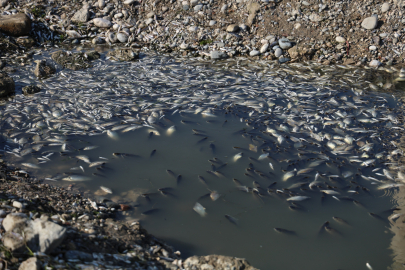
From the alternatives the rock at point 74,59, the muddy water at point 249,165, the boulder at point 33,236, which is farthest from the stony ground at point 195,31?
the rock at point 74,59

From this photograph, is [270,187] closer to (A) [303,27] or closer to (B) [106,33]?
(A) [303,27]

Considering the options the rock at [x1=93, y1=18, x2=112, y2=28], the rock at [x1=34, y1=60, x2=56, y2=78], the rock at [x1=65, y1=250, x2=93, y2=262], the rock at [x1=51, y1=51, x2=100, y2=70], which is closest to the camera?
the rock at [x1=65, y1=250, x2=93, y2=262]

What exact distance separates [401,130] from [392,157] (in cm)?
114

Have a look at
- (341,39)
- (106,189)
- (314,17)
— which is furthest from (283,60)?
(106,189)

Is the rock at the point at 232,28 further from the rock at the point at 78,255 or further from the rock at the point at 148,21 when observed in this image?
the rock at the point at 78,255

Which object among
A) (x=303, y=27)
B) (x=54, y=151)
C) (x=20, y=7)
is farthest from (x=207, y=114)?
(x=20, y=7)

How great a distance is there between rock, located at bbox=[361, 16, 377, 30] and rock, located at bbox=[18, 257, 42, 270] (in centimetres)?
1083

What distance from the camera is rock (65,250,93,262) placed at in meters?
2.66

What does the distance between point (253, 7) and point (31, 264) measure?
422 inches

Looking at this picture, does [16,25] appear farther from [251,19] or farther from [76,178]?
[76,178]

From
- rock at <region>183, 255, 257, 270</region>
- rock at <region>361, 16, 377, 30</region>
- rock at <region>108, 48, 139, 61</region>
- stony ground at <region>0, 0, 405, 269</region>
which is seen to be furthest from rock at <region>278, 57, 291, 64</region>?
rock at <region>183, 255, 257, 270</region>

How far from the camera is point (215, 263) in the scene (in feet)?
9.52

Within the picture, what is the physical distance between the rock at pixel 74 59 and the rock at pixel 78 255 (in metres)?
7.34

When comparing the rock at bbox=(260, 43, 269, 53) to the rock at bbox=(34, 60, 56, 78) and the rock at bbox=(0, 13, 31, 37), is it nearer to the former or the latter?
the rock at bbox=(34, 60, 56, 78)
